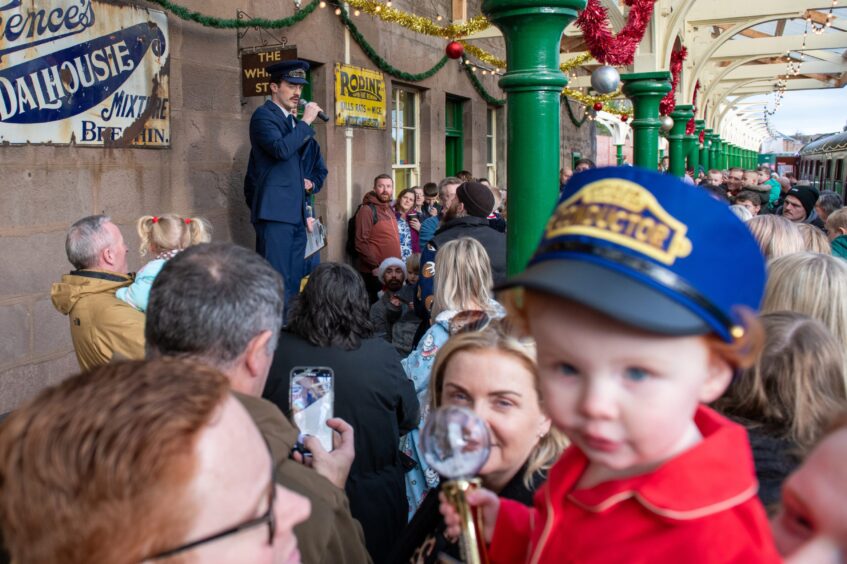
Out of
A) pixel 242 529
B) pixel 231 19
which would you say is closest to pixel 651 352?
pixel 242 529

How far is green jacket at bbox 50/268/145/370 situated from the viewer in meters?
3.31

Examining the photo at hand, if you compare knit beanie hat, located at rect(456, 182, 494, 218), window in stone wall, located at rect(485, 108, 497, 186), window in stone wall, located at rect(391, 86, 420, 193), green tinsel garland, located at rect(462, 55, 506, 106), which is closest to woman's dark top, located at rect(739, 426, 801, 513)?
knit beanie hat, located at rect(456, 182, 494, 218)

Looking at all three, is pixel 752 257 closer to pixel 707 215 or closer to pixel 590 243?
pixel 707 215

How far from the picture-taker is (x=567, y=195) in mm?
1239

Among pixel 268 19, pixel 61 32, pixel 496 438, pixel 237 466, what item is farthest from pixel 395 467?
pixel 268 19

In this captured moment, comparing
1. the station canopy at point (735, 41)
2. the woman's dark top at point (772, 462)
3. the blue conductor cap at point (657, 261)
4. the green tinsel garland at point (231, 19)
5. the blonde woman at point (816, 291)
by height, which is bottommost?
the woman's dark top at point (772, 462)

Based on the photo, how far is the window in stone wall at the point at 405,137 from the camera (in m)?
10.9

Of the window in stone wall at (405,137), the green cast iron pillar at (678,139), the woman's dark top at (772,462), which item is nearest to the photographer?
the woman's dark top at (772,462)

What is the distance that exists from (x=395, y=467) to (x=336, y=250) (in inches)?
240

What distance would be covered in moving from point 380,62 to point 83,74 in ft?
15.4

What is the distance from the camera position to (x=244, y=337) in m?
2.04

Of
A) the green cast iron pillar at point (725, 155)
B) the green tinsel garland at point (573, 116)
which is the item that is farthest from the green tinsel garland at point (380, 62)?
the green cast iron pillar at point (725, 155)

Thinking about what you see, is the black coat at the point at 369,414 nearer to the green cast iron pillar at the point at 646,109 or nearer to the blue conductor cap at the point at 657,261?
the blue conductor cap at the point at 657,261

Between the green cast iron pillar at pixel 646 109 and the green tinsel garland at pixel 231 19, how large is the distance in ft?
11.2
